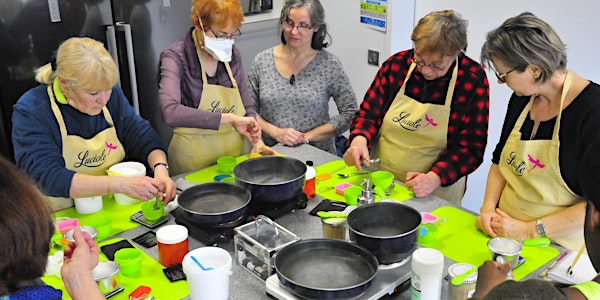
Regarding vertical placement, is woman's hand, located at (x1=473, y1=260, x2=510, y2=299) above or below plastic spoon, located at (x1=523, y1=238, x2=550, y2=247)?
above

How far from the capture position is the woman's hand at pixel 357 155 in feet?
7.56

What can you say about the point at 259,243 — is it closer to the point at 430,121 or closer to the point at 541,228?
the point at 541,228

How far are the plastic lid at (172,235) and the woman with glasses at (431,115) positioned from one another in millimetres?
854

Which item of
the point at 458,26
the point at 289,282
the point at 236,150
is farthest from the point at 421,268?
the point at 236,150

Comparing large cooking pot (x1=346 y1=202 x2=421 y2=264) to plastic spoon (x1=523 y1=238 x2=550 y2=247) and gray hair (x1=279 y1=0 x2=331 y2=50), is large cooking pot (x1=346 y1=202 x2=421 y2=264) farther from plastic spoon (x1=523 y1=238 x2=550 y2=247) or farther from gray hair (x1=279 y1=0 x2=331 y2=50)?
gray hair (x1=279 y1=0 x2=331 y2=50)

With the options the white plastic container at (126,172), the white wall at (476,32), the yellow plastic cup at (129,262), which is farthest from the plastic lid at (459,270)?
the white wall at (476,32)

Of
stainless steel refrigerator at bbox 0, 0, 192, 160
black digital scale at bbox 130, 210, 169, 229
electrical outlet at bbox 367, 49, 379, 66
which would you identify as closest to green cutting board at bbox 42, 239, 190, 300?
black digital scale at bbox 130, 210, 169, 229

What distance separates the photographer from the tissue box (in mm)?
1609

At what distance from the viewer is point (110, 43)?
3309mm

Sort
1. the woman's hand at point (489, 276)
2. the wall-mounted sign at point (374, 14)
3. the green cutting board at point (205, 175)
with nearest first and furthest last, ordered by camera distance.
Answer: the woman's hand at point (489, 276) → the green cutting board at point (205, 175) → the wall-mounted sign at point (374, 14)

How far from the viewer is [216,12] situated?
231 cm

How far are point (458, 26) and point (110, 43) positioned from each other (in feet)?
6.82

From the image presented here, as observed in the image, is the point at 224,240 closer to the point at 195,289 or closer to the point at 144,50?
the point at 195,289

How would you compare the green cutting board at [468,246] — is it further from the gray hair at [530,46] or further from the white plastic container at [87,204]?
the white plastic container at [87,204]
